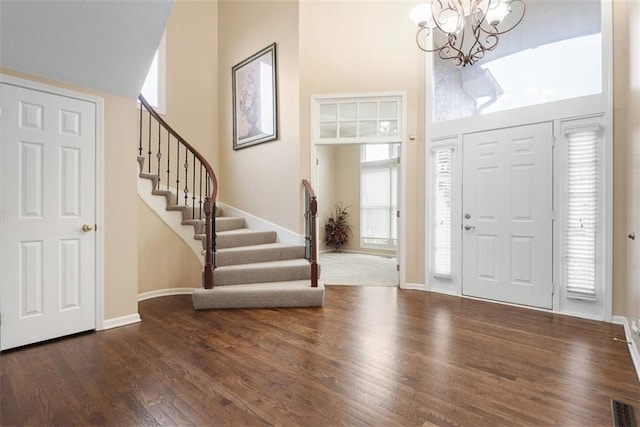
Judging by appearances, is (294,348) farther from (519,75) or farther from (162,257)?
(519,75)

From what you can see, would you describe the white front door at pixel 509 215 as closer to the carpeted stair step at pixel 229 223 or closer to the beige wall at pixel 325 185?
the carpeted stair step at pixel 229 223

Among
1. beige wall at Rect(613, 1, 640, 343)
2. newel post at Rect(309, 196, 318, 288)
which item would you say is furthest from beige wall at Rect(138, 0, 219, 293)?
beige wall at Rect(613, 1, 640, 343)

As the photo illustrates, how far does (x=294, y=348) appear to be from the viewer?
2.62 metres

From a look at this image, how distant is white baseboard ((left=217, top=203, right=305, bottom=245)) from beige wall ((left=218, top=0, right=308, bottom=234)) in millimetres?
71

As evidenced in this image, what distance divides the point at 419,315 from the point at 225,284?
2.22 m

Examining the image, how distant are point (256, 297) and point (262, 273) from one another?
39 centimetres

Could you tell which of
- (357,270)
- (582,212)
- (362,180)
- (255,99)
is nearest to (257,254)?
(357,270)

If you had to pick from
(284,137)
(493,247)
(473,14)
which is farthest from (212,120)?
(493,247)

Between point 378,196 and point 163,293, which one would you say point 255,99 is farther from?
point 378,196

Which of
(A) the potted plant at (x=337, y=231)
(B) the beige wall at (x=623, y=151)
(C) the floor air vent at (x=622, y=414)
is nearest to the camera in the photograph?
(C) the floor air vent at (x=622, y=414)

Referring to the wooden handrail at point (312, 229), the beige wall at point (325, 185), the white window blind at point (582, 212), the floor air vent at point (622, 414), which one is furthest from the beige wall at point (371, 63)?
the beige wall at point (325, 185)

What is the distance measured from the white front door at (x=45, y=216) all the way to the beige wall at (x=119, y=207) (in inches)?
4.6

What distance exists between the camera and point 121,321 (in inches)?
124

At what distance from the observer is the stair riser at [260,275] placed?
3.87 m
